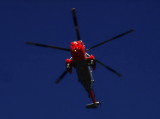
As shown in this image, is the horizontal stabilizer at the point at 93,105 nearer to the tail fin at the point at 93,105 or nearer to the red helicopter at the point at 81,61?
the tail fin at the point at 93,105

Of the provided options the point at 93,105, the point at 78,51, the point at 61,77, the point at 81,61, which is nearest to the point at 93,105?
the point at 93,105

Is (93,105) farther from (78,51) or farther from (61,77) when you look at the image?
(78,51)

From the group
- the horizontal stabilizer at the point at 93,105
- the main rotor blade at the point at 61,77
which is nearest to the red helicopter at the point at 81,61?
the main rotor blade at the point at 61,77

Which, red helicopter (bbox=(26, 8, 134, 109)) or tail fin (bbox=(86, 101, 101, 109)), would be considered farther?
tail fin (bbox=(86, 101, 101, 109))

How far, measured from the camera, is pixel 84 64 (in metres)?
45.6

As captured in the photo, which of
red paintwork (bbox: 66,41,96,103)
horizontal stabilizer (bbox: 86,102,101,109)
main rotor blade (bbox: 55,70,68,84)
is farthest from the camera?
horizontal stabilizer (bbox: 86,102,101,109)

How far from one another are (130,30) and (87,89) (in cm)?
1021

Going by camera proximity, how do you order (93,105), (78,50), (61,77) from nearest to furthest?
(78,50), (61,77), (93,105)

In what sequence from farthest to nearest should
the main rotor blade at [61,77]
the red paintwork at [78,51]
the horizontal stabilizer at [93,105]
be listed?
the horizontal stabilizer at [93,105]
the main rotor blade at [61,77]
the red paintwork at [78,51]

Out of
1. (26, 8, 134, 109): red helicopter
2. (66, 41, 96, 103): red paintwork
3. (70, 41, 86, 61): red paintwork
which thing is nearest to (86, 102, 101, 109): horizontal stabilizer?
(26, 8, 134, 109): red helicopter

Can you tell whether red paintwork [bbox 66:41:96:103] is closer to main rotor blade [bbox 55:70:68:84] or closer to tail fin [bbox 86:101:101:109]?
main rotor blade [bbox 55:70:68:84]

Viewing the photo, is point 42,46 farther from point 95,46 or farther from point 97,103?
point 97,103

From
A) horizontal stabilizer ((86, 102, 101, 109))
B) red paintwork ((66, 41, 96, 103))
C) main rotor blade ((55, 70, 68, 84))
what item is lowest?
horizontal stabilizer ((86, 102, 101, 109))

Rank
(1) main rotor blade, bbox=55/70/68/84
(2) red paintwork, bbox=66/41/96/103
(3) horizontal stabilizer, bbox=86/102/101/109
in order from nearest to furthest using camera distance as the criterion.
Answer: (2) red paintwork, bbox=66/41/96/103
(1) main rotor blade, bbox=55/70/68/84
(3) horizontal stabilizer, bbox=86/102/101/109
